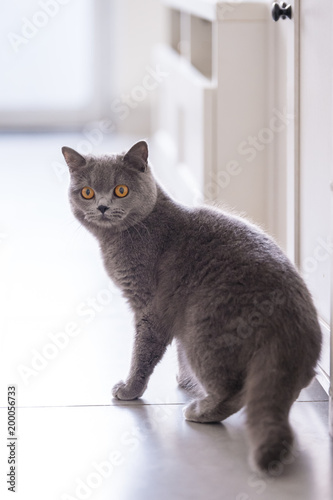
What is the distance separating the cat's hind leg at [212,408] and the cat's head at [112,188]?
0.42 m

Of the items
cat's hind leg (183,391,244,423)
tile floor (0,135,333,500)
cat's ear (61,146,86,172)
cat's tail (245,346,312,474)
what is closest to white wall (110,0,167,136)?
tile floor (0,135,333,500)

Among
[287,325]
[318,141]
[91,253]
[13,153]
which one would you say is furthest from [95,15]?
[287,325]

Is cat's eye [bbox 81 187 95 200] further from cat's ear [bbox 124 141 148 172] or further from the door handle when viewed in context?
the door handle

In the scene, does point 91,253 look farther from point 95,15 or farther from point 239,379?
point 95,15

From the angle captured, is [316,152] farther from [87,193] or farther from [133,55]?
[133,55]

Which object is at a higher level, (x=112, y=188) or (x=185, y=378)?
(x=112, y=188)

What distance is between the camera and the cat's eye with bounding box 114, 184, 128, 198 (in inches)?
65.0

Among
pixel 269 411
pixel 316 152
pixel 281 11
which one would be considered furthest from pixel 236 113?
pixel 269 411

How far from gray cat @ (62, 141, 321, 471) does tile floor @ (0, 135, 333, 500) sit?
7cm

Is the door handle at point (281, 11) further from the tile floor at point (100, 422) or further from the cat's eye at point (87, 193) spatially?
the tile floor at point (100, 422)

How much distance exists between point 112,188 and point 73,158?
0.12 metres

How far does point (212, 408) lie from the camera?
1.53 metres

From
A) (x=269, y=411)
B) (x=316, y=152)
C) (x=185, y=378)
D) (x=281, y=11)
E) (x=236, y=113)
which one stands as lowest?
(x=185, y=378)

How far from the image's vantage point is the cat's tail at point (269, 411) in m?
1.25
